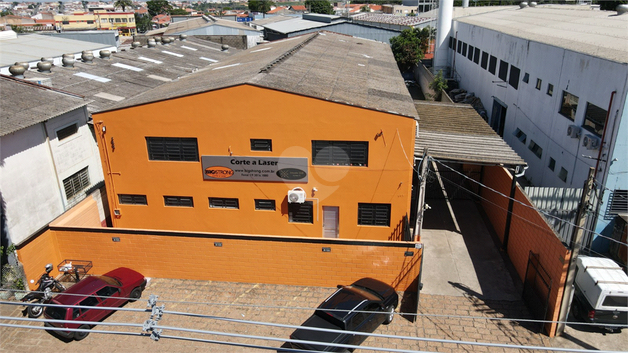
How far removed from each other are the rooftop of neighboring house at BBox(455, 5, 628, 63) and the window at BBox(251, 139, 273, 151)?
462 inches

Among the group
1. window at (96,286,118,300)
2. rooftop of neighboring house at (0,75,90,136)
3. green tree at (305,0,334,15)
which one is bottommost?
window at (96,286,118,300)

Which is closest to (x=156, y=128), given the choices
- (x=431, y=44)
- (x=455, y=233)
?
(x=455, y=233)

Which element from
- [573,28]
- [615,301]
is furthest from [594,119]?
[573,28]

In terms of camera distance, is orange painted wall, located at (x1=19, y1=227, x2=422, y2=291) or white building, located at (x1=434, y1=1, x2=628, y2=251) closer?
orange painted wall, located at (x1=19, y1=227, x2=422, y2=291)

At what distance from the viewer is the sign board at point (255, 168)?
1523cm

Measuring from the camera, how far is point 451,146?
53.5 ft

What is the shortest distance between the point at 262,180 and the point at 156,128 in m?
4.24

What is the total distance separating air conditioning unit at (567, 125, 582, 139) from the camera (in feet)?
51.8

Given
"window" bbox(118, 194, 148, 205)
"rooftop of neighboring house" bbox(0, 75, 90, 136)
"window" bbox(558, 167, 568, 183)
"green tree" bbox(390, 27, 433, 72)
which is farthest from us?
"green tree" bbox(390, 27, 433, 72)

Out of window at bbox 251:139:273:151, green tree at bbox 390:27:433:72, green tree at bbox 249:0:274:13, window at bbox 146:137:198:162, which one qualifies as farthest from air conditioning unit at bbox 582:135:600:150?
green tree at bbox 249:0:274:13

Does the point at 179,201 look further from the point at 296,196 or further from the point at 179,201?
the point at 296,196

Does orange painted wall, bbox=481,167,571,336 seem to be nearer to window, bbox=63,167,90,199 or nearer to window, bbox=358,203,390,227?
window, bbox=358,203,390,227

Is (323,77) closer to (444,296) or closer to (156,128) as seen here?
(156,128)

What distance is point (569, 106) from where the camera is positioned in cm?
1727
